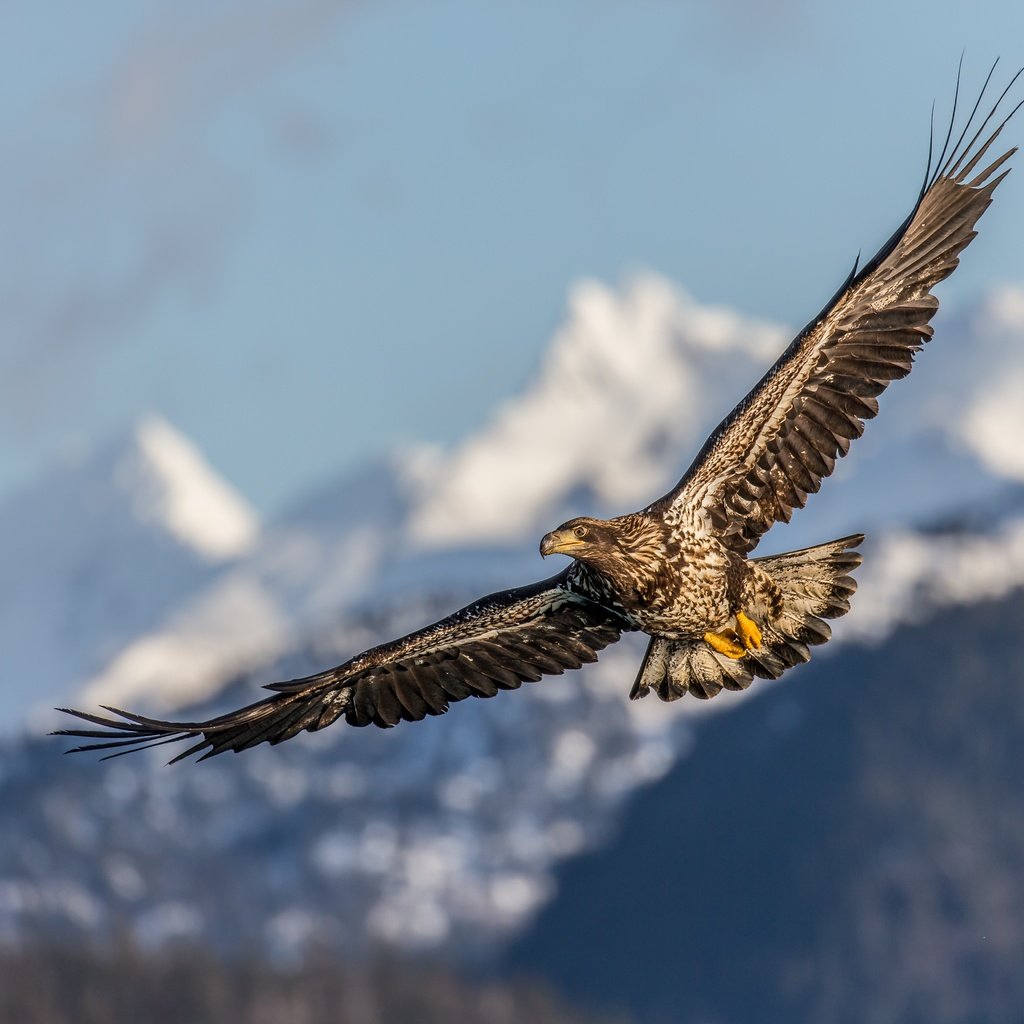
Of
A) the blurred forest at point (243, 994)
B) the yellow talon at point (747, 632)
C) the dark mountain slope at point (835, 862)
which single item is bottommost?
the yellow talon at point (747, 632)

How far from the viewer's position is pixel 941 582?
168m

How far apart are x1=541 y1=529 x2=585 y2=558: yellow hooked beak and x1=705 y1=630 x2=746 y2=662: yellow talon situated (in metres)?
1.71

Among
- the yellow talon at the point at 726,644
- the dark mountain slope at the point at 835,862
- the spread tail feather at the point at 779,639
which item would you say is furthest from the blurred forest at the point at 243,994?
the yellow talon at the point at 726,644

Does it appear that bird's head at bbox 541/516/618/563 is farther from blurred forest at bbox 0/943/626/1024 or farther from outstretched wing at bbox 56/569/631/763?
blurred forest at bbox 0/943/626/1024

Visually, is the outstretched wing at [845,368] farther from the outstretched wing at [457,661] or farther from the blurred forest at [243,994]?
the blurred forest at [243,994]

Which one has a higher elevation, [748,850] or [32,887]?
[32,887]

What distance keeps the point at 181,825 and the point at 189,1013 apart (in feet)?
251

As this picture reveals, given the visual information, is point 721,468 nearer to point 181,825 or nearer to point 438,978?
point 438,978

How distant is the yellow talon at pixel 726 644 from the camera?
20844 mm

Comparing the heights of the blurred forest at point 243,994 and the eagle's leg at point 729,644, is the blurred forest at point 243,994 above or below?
above

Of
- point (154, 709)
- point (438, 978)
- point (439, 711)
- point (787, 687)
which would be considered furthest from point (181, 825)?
point (439, 711)

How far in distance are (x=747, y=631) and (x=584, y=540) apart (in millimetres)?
1835

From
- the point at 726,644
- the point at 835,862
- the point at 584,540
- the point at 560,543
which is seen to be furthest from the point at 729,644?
the point at 835,862

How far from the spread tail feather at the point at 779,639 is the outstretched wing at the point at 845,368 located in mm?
494
